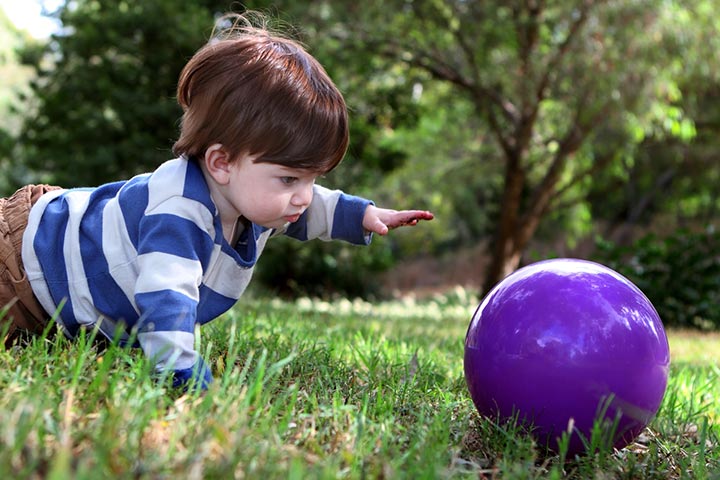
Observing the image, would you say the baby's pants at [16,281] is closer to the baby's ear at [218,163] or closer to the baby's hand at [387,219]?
the baby's ear at [218,163]

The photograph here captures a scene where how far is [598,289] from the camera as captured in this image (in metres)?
2.77

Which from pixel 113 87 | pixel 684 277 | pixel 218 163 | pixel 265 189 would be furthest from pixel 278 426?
pixel 684 277

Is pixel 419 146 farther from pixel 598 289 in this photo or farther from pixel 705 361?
pixel 598 289

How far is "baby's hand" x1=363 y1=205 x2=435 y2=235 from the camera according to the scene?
342cm

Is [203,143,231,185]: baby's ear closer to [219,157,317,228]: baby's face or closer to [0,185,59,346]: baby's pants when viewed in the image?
[219,157,317,228]: baby's face

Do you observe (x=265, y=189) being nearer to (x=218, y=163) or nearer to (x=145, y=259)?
(x=218, y=163)

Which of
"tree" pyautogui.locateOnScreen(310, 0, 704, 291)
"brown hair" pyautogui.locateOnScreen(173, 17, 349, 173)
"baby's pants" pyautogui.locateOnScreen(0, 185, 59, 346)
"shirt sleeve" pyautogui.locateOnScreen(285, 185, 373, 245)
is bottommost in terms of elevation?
"baby's pants" pyautogui.locateOnScreen(0, 185, 59, 346)

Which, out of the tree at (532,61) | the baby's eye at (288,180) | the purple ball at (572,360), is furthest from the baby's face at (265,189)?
the tree at (532,61)

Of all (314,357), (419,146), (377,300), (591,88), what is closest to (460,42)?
(591,88)

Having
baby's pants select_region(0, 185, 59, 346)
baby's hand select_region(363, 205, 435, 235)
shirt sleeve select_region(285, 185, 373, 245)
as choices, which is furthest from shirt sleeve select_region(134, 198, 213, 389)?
baby's hand select_region(363, 205, 435, 235)

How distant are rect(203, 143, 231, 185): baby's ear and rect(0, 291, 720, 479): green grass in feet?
2.23

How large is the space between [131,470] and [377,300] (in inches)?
531

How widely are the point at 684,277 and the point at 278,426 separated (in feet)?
29.9

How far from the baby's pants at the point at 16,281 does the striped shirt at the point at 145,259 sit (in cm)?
6
